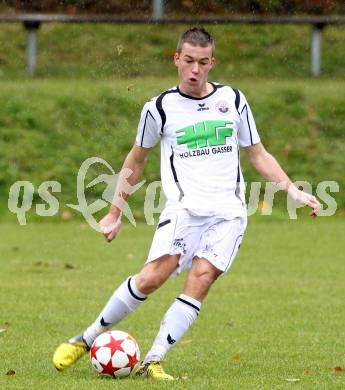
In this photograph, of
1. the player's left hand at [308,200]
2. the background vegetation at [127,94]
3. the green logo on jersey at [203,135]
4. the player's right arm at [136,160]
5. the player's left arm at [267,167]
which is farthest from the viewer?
the background vegetation at [127,94]

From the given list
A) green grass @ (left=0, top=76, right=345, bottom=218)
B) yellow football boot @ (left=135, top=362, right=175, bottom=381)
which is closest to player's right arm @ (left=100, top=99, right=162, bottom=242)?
yellow football boot @ (left=135, top=362, right=175, bottom=381)

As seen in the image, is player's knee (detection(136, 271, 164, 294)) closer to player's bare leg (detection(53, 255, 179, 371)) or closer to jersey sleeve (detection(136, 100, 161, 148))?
player's bare leg (detection(53, 255, 179, 371))

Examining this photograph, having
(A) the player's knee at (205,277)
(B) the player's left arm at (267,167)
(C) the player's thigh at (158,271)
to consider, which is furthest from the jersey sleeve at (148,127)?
(A) the player's knee at (205,277)

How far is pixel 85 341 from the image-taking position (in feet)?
24.9

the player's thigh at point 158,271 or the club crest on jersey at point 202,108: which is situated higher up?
the club crest on jersey at point 202,108

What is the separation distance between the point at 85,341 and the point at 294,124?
12846 millimetres

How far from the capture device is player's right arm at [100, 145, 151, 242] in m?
7.59

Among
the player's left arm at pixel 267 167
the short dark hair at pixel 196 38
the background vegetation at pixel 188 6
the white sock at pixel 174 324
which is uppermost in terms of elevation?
the background vegetation at pixel 188 6

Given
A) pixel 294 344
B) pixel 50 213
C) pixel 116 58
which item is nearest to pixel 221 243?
pixel 294 344

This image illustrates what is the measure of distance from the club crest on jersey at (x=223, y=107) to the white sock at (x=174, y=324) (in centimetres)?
113

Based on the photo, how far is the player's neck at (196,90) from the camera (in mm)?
7434

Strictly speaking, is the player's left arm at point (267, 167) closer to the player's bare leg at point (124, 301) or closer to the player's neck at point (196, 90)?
the player's neck at point (196, 90)

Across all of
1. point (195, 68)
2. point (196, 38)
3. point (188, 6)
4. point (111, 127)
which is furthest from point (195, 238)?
point (188, 6)

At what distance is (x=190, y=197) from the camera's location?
7.42 metres
